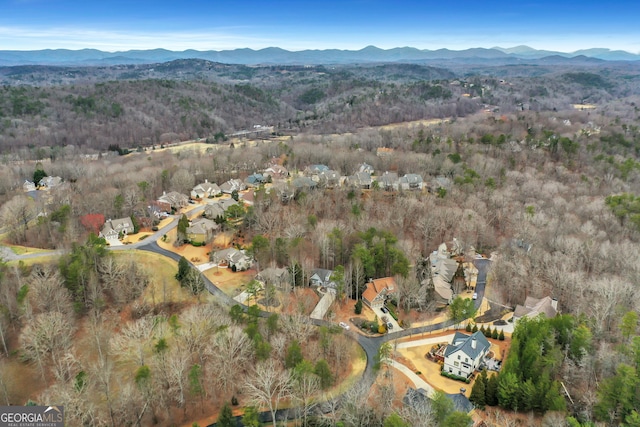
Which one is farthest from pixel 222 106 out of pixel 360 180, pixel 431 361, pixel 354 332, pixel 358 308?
pixel 431 361

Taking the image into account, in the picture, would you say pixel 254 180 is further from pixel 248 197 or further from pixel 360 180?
pixel 360 180

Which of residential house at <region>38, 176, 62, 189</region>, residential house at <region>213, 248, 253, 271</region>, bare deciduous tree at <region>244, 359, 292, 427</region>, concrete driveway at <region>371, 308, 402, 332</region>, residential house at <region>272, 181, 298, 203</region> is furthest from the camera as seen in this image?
residential house at <region>38, 176, 62, 189</region>

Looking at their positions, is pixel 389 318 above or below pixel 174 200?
below

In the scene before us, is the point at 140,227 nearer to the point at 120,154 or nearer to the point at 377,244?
the point at 377,244

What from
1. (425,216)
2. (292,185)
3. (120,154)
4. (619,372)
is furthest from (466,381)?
(120,154)

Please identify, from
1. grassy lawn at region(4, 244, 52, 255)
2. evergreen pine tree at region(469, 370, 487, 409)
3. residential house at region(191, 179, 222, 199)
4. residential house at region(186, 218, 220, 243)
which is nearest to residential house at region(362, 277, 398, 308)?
evergreen pine tree at region(469, 370, 487, 409)

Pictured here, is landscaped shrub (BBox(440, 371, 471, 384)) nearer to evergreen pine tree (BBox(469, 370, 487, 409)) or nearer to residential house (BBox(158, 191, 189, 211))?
evergreen pine tree (BBox(469, 370, 487, 409))

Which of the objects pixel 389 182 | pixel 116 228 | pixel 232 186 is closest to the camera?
pixel 116 228
